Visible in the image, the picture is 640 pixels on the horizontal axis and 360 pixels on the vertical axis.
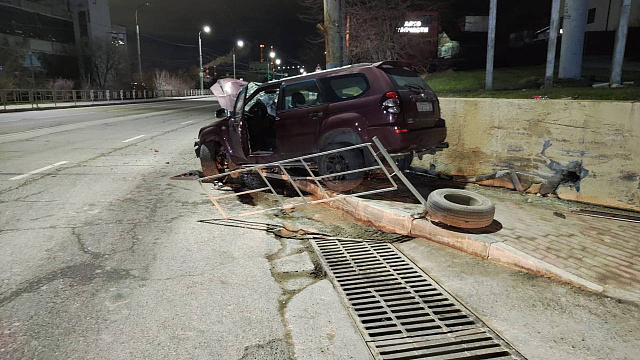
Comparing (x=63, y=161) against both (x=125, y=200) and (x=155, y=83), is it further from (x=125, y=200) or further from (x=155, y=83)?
(x=155, y=83)

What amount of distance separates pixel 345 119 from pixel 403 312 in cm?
336

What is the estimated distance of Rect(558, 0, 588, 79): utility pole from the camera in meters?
15.1

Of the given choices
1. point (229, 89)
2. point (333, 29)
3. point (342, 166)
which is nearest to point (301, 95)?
point (342, 166)

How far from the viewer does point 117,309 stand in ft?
9.75

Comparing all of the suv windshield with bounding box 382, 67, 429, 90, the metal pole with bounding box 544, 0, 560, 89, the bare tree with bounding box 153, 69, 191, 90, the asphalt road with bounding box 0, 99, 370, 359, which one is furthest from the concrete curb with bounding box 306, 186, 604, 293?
the bare tree with bounding box 153, 69, 191, 90

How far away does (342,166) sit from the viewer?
6027 mm

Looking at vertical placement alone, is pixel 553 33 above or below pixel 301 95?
above

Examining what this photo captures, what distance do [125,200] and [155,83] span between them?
61.3 m

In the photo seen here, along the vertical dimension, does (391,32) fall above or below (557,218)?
above

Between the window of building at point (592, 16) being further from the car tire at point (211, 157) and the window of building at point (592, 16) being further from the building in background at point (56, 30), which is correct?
the building in background at point (56, 30)

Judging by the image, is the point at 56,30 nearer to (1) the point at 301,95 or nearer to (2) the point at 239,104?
(2) the point at 239,104

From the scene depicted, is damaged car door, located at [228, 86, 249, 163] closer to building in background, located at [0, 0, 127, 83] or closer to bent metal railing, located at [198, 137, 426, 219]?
bent metal railing, located at [198, 137, 426, 219]

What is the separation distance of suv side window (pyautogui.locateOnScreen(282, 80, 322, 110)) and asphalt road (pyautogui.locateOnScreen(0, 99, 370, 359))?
214 centimetres

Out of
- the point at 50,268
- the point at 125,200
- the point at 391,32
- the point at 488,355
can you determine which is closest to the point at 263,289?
the point at 488,355
